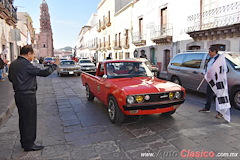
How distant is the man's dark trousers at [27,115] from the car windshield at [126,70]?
238 cm

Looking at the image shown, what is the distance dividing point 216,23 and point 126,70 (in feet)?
30.4

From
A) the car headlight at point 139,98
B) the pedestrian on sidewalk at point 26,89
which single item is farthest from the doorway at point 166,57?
the pedestrian on sidewalk at point 26,89

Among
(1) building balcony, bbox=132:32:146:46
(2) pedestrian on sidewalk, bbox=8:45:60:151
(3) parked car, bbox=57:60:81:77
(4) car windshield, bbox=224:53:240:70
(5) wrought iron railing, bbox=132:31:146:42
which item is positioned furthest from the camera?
(5) wrought iron railing, bbox=132:31:146:42

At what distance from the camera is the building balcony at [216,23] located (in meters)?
10.7

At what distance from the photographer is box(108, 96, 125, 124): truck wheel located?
177 inches

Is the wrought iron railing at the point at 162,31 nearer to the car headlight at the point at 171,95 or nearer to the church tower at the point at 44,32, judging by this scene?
the car headlight at the point at 171,95

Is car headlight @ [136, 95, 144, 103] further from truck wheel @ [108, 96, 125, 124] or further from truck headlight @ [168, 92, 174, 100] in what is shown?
truck headlight @ [168, 92, 174, 100]

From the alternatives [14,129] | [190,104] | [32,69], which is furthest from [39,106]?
[190,104]

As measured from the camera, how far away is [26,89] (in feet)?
10.7

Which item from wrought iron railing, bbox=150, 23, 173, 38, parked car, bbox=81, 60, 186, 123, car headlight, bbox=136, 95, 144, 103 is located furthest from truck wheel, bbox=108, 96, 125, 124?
wrought iron railing, bbox=150, 23, 173, 38

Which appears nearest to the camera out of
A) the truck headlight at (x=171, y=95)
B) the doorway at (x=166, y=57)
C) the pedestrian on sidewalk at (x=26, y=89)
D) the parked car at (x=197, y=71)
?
the pedestrian on sidewalk at (x=26, y=89)

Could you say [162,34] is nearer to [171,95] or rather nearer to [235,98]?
[235,98]

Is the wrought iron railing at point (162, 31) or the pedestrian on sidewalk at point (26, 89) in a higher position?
the wrought iron railing at point (162, 31)

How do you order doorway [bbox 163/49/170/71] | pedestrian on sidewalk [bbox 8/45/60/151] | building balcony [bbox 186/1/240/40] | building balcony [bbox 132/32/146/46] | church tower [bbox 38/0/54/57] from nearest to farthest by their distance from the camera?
pedestrian on sidewalk [bbox 8/45/60/151]
building balcony [bbox 186/1/240/40]
doorway [bbox 163/49/170/71]
building balcony [bbox 132/32/146/46]
church tower [bbox 38/0/54/57]
